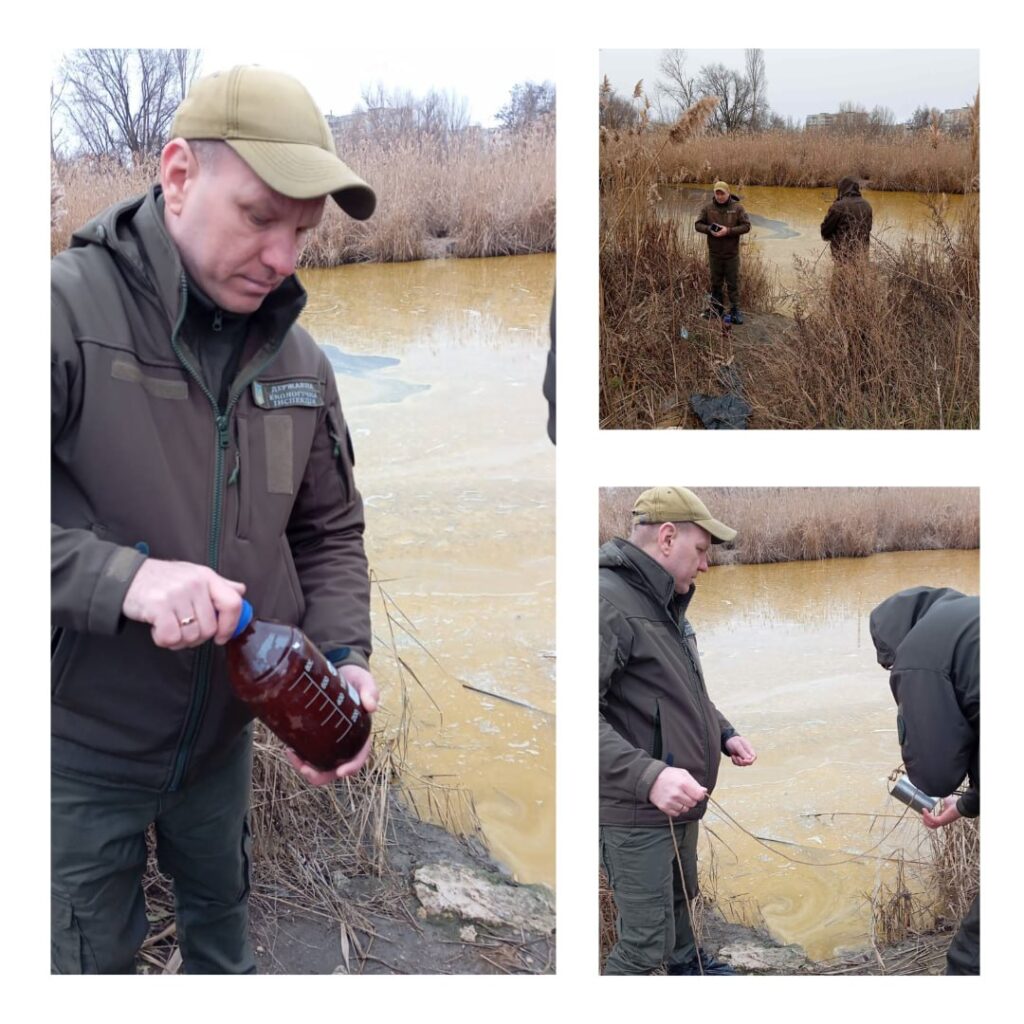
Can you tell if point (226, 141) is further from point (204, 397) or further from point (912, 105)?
point (912, 105)

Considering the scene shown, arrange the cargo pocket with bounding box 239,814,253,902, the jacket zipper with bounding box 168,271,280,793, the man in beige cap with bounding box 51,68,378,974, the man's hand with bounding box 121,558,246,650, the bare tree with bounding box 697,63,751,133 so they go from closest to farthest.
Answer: the man's hand with bounding box 121,558,246,650 → the man in beige cap with bounding box 51,68,378,974 → the jacket zipper with bounding box 168,271,280,793 → the cargo pocket with bounding box 239,814,253,902 → the bare tree with bounding box 697,63,751,133

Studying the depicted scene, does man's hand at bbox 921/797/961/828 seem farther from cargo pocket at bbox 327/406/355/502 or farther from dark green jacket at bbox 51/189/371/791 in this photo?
cargo pocket at bbox 327/406/355/502

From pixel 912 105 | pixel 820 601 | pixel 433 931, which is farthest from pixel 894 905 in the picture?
pixel 912 105

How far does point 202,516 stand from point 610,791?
1.15m

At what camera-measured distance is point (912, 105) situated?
8.41 ft

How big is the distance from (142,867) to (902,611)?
178cm

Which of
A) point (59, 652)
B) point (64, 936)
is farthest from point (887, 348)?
point (64, 936)

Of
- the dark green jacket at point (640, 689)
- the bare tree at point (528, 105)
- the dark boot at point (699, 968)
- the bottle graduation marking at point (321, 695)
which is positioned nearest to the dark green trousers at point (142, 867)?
the bottle graduation marking at point (321, 695)

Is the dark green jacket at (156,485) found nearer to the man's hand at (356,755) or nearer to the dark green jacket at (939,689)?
the man's hand at (356,755)

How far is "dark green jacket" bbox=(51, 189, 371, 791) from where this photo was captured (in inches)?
76.4

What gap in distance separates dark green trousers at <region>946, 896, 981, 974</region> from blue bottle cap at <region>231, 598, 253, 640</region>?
73.0 inches

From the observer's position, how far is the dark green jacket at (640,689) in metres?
2.53

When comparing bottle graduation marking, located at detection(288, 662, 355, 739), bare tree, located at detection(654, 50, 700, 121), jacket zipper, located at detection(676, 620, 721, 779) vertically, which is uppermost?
bare tree, located at detection(654, 50, 700, 121)

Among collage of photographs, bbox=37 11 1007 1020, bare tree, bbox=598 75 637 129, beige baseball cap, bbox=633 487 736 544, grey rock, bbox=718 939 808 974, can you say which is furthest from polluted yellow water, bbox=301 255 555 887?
grey rock, bbox=718 939 808 974
